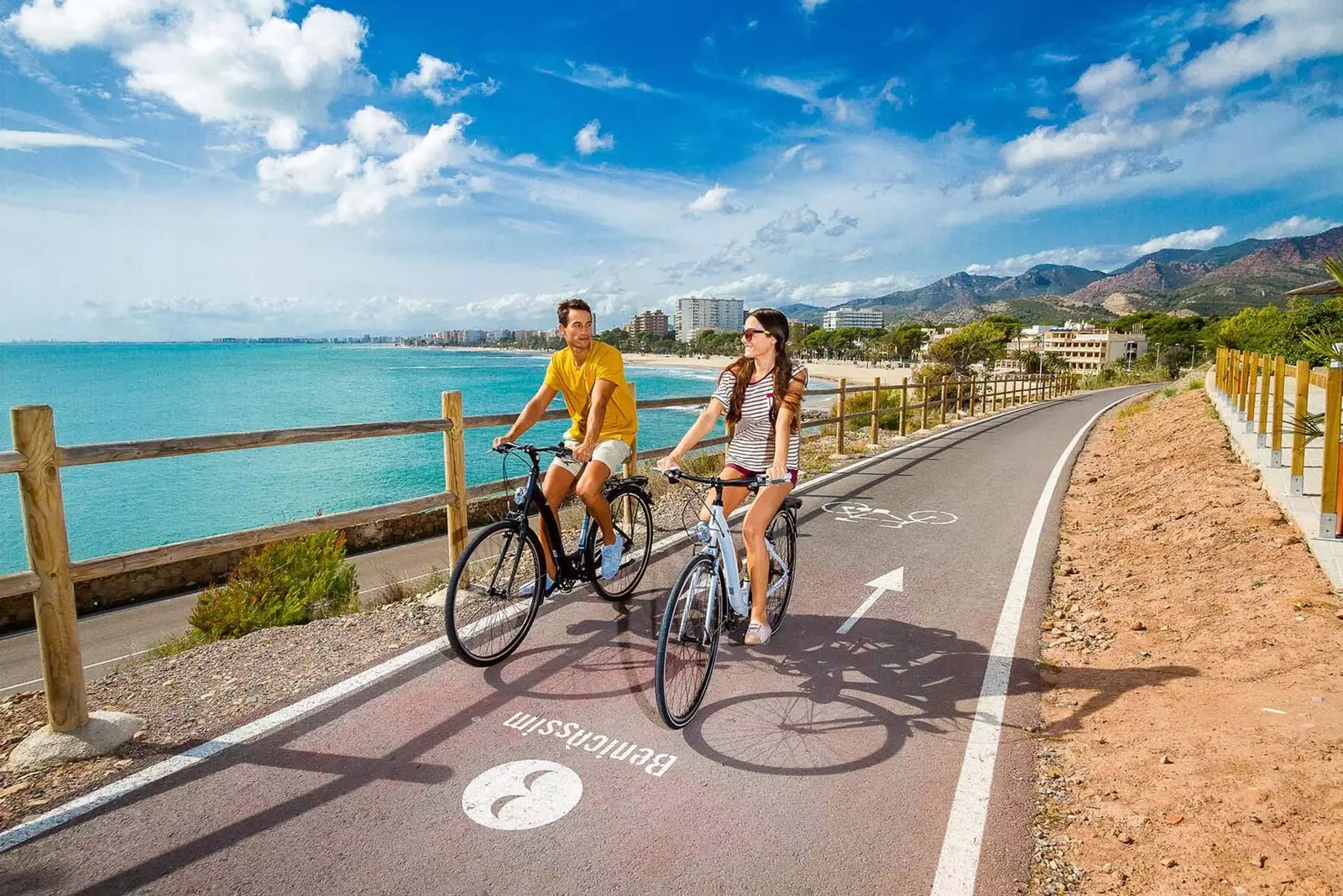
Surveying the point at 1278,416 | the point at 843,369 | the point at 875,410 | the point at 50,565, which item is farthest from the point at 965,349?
the point at 843,369

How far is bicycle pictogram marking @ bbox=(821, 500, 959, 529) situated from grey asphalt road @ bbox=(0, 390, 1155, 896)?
119 inches

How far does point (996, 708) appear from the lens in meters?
3.85

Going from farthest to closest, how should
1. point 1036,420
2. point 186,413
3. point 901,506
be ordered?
point 186,413, point 1036,420, point 901,506

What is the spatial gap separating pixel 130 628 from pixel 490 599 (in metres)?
15.1

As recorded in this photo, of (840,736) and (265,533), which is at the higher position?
(265,533)

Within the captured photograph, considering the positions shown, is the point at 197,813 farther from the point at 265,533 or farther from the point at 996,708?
the point at 996,708

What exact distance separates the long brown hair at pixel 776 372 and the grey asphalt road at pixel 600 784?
1.54 metres

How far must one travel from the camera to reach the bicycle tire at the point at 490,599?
407 centimetres

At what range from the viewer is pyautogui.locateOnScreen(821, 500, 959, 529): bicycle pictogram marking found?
809 centimetres

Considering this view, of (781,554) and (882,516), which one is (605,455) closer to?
(781,554)

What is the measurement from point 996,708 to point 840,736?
3.16 ft

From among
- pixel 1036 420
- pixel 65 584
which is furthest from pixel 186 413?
pixel 65 584

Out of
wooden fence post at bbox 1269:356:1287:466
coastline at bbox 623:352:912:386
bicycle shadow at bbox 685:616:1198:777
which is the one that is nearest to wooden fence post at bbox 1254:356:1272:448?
wooden fence post at bbox 1269:356:1287:466

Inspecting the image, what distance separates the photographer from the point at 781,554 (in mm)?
4855
